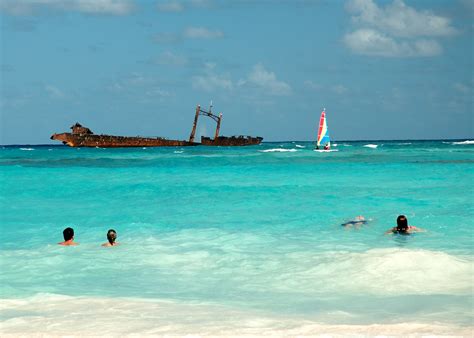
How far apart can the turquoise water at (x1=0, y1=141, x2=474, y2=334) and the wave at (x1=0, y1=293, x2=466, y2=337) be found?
0.04 m

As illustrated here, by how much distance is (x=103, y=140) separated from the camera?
4104 inches

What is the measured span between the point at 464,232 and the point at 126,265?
8.59 meters

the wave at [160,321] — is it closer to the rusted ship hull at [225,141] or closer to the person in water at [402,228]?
the person in water at [402,228]

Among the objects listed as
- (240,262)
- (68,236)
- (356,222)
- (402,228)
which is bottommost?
(240,262)

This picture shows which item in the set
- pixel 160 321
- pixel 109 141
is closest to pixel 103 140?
pixel 109 141

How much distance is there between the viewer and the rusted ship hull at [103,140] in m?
100

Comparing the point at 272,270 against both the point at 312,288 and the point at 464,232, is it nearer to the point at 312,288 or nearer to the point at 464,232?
the point at 312,288

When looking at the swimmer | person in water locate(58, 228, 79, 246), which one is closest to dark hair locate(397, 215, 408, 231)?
the swimmer

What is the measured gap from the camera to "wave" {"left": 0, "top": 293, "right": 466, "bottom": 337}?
6.77 m

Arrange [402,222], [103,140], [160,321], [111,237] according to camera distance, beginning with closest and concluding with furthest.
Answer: [160,321] → [111,237] → [402,222] → [103,140]

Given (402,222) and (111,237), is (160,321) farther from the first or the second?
(402,222)

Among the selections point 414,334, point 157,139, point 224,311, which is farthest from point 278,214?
point 157,139

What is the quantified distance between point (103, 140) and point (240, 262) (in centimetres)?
9483

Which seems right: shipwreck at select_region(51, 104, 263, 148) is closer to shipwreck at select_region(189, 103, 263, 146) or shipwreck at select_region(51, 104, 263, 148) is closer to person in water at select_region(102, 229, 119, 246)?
shipwreck at select_region(189, 103, 263, 146)
